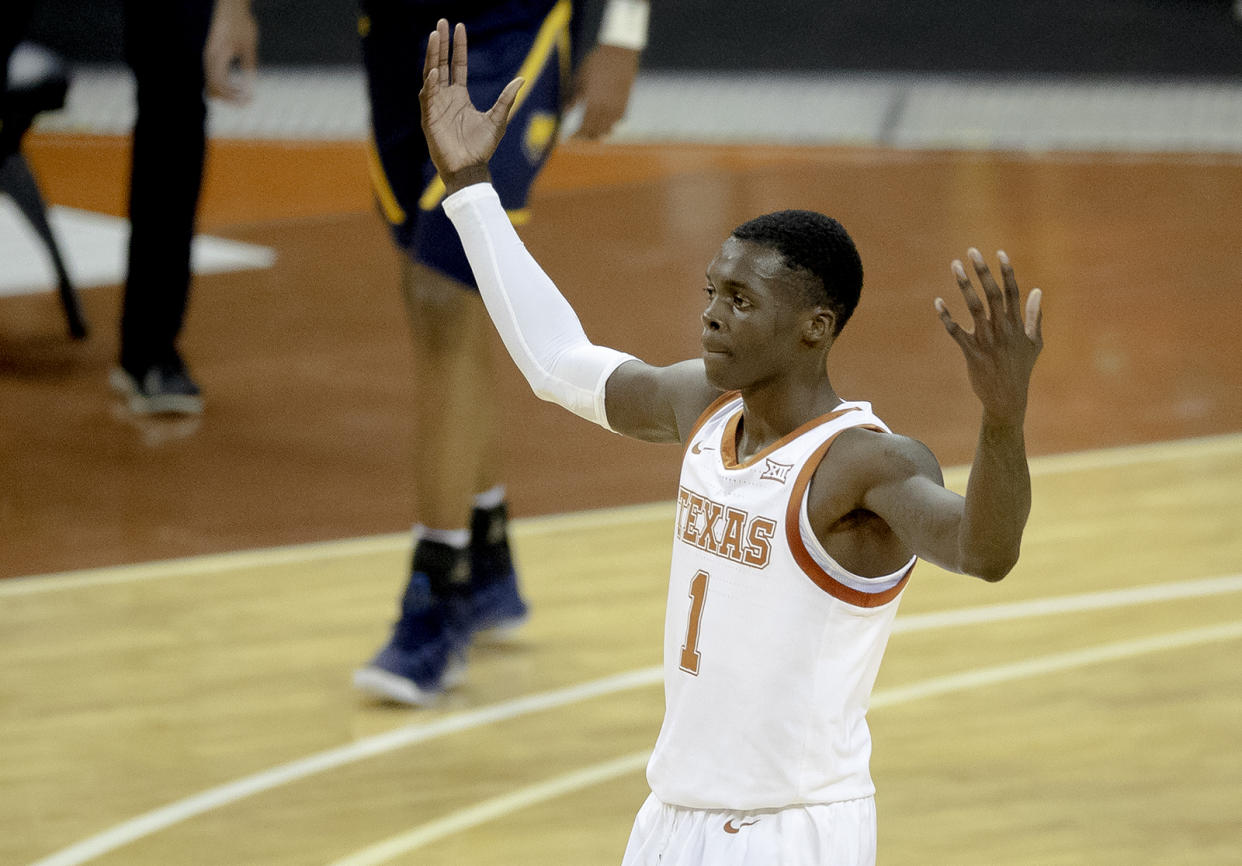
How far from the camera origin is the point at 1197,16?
9.07 m

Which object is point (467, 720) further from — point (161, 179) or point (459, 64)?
point (161, 179)

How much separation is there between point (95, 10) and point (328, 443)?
5055mm

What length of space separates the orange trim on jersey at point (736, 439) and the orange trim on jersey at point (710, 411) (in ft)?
0.14

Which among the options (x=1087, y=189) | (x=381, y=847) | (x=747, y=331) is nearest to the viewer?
(x=747, y=331)

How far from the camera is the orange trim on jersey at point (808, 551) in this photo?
6.23ft

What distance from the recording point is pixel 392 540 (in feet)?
14.3

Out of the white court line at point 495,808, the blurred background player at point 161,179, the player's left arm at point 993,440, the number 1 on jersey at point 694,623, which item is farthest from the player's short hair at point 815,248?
the blurred background player at point 161,179

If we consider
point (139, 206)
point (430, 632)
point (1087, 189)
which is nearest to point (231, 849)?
point (430, 632)

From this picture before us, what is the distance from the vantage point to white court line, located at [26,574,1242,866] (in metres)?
2.91

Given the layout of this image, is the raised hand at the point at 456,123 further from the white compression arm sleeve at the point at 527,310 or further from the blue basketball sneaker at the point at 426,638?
the blue basketball sneaker at the point at 426,638

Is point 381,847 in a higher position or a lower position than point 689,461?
lower

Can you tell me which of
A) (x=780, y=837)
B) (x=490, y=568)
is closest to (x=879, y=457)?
(x=780, y=837)

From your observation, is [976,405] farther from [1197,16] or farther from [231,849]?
[1197,16]

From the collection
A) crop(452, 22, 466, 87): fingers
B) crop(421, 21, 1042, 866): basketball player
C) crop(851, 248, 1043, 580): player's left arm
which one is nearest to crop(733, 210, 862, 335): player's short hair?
crop(421, 21, 1042, 866): basketball player
